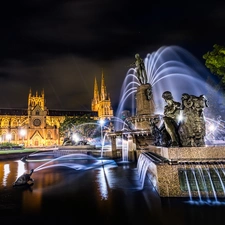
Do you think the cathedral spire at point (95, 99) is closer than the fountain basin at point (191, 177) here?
No

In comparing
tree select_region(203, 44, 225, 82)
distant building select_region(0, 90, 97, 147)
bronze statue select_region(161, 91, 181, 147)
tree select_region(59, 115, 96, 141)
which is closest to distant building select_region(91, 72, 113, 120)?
distant building select_region(0, 90, 97, 147)

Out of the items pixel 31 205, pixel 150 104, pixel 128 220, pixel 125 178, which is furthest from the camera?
pixel 150 104

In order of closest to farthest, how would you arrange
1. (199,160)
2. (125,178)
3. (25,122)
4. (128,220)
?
1. (128,220)
2. (199,160)
3. (125,178)
4. (25,122)

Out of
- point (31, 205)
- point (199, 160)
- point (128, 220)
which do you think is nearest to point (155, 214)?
point (128, 220)

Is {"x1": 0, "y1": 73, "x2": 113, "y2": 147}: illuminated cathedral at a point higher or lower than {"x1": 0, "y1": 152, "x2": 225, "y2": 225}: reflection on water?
higher

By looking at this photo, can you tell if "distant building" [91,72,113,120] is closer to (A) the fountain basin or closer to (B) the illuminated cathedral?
(B) the illuminated cathedral

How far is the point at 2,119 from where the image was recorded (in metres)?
113

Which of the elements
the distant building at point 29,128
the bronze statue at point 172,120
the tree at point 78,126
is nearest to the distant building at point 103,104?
the distant building at point 29,128

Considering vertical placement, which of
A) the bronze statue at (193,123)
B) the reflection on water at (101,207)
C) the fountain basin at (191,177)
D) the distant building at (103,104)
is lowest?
the reflection on water at (101,207)

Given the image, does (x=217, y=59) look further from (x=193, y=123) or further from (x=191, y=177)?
(x=191, y=177)

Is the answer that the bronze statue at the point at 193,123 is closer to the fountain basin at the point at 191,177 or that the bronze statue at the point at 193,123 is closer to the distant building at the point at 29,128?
the fountain basin at the point at 191,177

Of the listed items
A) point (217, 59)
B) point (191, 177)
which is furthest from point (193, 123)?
point (217, 59)

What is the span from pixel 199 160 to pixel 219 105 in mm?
31221

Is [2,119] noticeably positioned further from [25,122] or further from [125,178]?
[125,178]
